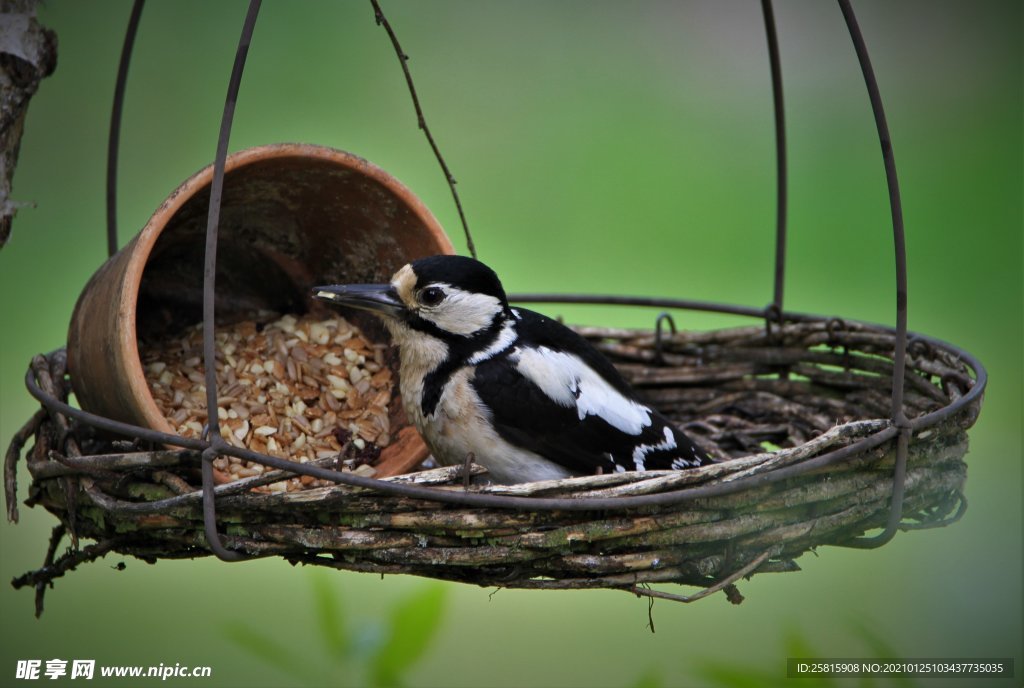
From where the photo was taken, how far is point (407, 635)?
6.15ft

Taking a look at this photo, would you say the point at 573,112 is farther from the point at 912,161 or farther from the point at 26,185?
the point at 26,185

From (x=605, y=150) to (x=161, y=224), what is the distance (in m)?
4.29

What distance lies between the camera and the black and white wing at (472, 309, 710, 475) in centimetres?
218

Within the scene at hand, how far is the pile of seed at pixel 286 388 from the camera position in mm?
2367

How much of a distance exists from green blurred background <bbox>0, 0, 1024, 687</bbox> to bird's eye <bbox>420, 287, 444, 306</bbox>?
1745mm

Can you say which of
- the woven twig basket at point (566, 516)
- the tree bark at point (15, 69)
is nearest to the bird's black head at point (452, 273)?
the woven twig basket at point (566, 516)

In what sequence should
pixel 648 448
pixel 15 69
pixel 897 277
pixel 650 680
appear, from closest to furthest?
pixel 650 680
pixel 897 277
pixel 15 69
pixel 648 448

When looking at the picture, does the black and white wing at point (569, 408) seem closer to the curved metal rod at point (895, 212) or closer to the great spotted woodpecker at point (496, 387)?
the great spotted woodpecker at point (496, 387)

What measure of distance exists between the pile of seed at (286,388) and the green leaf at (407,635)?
45 centimetres

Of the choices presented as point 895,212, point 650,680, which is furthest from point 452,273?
point 650,680

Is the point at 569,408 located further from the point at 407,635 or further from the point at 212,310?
the point at 212,310

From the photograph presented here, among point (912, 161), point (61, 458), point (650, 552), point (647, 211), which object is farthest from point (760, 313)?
point (912, 161)

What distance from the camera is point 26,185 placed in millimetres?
5645

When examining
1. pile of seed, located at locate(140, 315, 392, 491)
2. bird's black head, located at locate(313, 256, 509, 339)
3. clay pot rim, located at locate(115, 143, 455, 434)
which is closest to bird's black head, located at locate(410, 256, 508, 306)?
bird's black head, located at locate(313, 256, 509, 339)
